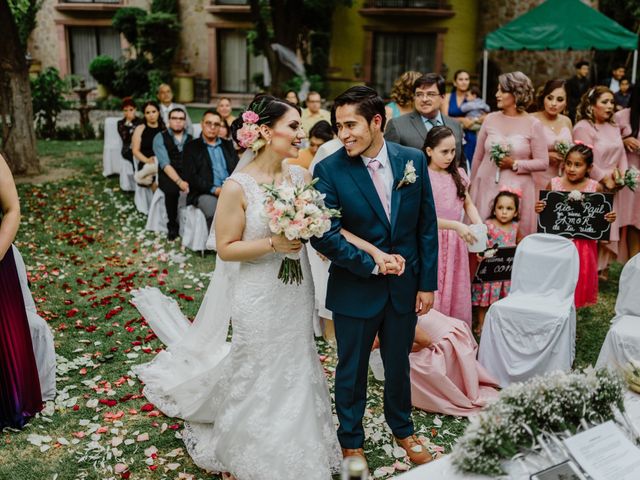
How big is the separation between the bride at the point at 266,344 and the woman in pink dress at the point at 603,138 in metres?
4.04

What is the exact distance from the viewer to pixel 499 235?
18.2 ft

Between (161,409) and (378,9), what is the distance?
802 inches

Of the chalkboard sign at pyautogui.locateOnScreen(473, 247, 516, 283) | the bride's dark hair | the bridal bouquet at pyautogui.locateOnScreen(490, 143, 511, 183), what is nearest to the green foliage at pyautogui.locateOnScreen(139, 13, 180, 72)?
the bridal bouquet at pyautogui.locateOnScreen(490, 143, 511, 183)

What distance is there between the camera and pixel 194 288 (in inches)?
264

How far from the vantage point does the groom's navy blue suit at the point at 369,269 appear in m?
3.27

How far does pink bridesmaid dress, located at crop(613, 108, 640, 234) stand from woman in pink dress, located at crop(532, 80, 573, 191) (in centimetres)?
88

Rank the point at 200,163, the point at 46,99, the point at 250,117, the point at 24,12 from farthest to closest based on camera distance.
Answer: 1. the point at 24,12
2. the point at 46,99
3. the point at 200,163
4. the point at 250,117

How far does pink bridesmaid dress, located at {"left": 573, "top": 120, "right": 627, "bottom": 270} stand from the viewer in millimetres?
6422

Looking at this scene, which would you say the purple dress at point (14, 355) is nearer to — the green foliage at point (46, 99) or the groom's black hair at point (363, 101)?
the groom's black hair at point (363, 101)

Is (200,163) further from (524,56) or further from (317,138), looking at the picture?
(524,56)

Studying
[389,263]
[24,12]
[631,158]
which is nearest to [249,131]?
[389,263]

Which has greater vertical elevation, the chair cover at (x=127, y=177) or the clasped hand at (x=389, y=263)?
the clasped hand at (x=389, y=263)

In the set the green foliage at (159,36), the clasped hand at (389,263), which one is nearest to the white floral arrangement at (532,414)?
the clasped hand at (389,263)

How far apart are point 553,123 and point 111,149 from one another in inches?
316
